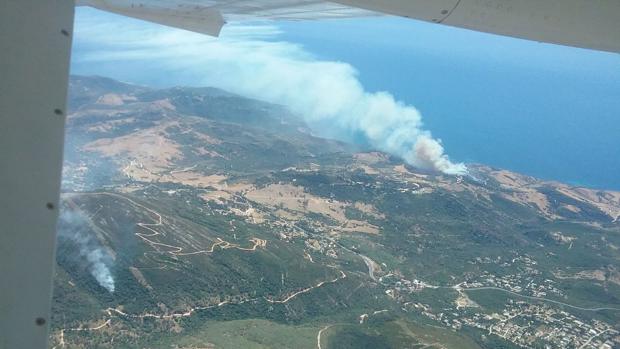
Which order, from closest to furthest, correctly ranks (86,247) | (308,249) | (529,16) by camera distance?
(529,16)
(86,247)
(308,249)

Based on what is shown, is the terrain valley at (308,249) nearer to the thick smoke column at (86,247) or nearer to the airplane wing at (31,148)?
the thick smoke column at (86,247)

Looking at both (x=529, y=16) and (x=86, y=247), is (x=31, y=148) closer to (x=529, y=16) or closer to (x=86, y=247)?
(x=529, y=16)

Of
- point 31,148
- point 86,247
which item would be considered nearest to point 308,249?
point 86,247

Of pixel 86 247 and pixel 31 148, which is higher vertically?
pixel 31 148

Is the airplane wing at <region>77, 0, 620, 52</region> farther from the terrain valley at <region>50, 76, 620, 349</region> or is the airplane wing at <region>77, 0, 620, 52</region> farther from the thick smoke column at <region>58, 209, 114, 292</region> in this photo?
the thick smoke column at <region>58, 209, 114, 292</region>

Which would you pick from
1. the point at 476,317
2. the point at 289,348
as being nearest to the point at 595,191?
the point at 476,317

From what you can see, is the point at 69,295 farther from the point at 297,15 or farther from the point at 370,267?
the point at 297,15

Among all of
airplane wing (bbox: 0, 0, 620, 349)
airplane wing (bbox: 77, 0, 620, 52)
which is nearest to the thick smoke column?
airplane wing (bbox: 0, 0, 620, 349)
